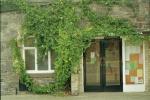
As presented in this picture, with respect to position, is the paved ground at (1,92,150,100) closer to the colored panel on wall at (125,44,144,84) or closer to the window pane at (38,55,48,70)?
the colored panel on wall at (125,44,144,84)

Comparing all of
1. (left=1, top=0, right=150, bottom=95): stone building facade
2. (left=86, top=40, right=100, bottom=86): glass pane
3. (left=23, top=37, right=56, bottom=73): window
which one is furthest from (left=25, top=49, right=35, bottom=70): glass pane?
(left=86, top=40, right=100, bottom=86): glass pane

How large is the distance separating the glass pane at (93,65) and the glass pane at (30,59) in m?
2.11

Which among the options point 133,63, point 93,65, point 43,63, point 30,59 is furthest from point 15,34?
point 133,63

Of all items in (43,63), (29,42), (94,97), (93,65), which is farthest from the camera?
(93,65)

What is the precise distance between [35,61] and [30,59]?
222mm

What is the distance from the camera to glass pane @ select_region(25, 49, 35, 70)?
17.6m

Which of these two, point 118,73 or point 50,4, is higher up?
point 50,4

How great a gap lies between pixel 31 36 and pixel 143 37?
13.8ft

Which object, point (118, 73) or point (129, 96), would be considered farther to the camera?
point (118, 73)

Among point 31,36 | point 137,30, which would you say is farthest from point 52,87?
point 137,30

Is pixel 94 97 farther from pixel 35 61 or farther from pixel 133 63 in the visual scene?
pixel 35 61

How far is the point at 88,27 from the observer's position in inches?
669

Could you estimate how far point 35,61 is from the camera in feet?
57.7

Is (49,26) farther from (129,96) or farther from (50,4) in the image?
(129,96)
